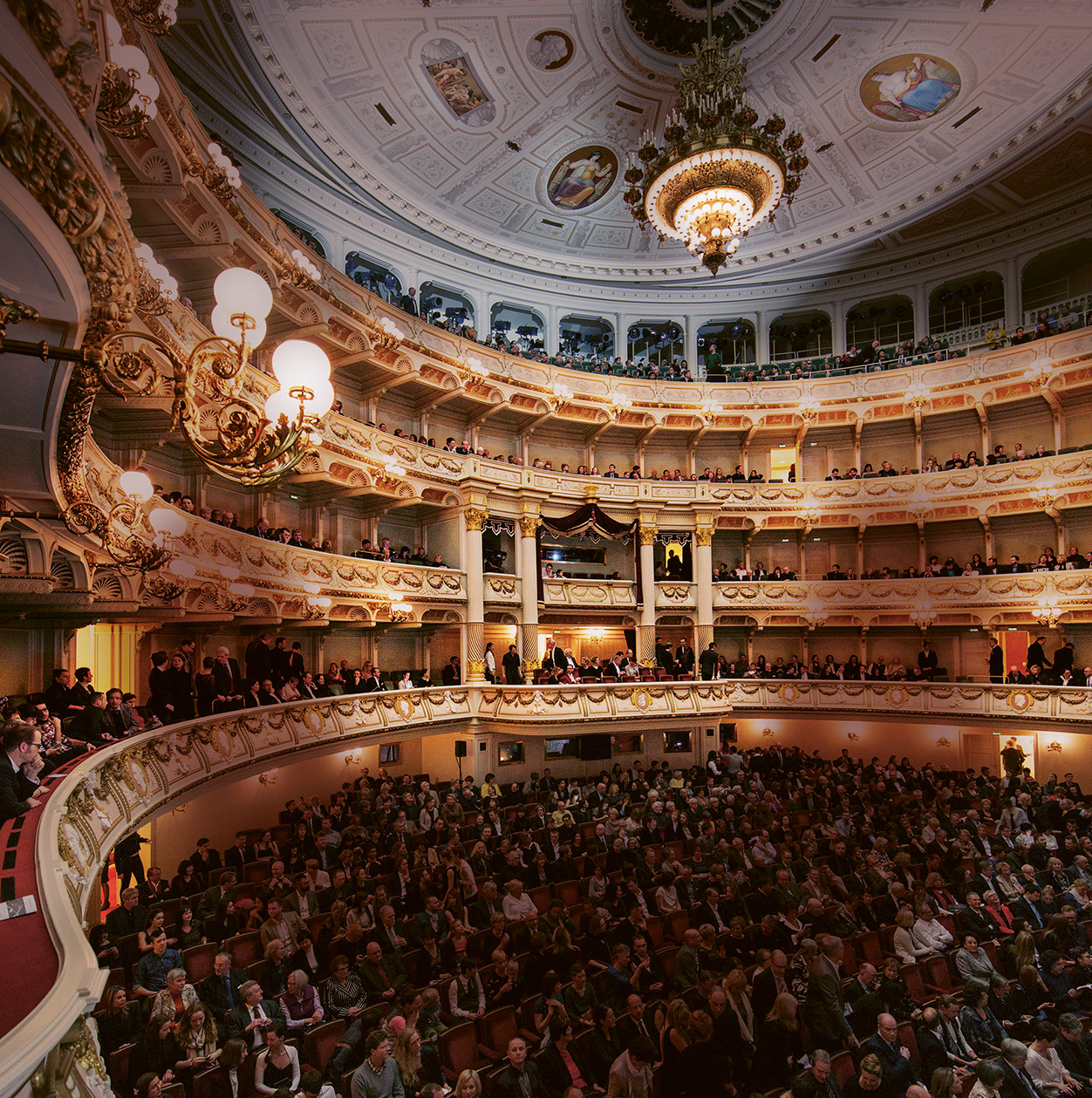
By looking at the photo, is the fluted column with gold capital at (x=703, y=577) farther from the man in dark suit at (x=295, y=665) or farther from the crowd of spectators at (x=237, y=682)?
the man in dark suit at (x=295, y=665)

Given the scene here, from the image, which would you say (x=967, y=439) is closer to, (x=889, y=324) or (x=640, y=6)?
(x=889, y=324)

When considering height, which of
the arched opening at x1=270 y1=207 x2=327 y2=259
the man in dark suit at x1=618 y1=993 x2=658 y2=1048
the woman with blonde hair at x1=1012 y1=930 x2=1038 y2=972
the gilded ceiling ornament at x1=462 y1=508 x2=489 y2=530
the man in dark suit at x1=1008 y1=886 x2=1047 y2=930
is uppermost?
the arched opening at x1=270 y1=207 x2=327 y2=259

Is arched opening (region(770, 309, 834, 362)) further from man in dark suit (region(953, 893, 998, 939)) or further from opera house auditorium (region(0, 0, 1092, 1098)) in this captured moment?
man in dark suit (region(953, 893, 998, 939))

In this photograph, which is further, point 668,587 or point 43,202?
point 668,587

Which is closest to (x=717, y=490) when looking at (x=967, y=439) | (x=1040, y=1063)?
(x=967, y=439)

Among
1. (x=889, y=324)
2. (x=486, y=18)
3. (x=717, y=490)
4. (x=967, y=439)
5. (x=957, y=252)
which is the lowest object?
(x=717, y=490)

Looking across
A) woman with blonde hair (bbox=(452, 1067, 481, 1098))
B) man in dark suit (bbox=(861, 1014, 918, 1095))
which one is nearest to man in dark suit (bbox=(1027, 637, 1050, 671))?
man in dark suit (bbox=(861, 1014, 918, 1095))

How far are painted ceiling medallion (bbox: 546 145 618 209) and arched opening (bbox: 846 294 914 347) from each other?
10.2 m

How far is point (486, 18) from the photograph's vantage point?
15.5 m

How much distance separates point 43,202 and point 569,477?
18.7 metres

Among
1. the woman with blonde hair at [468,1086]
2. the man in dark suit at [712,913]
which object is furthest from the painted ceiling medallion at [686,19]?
the woman with blonde hair at [468,1086]

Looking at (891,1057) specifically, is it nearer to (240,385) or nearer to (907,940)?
(907,940)

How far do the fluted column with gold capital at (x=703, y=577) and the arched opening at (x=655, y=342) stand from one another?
281 inches

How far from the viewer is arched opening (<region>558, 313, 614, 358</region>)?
2511 cm
